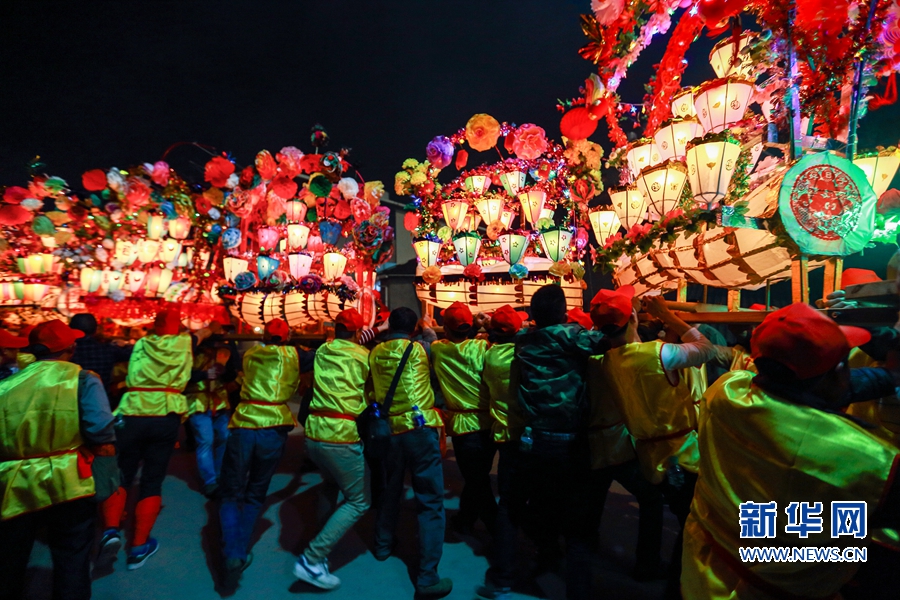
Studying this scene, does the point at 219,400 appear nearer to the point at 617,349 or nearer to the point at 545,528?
the point at 545,528

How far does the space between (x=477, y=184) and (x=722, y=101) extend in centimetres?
385

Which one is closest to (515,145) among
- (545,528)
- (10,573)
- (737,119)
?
(737,119)

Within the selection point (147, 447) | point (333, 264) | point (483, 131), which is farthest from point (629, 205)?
point (147, 447)

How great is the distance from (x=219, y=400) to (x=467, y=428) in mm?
3313

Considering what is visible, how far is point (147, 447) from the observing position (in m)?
4.05

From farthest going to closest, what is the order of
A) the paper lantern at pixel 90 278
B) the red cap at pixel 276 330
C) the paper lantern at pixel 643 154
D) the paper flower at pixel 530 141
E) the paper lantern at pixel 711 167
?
the paper lantern at pixel 90 278, the paper flower at pixel 530 141, the paper lantern at pixel 643 154, the red cap at pixel 276 330, the paper lantern at pixel 711 167

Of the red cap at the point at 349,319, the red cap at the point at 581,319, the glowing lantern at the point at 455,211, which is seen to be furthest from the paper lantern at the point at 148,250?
the red cap at the point at 581,319

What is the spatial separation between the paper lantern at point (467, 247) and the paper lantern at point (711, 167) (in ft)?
10.2

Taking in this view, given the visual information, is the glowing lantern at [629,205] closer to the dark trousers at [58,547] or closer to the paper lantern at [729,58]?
the paper lantern at [729,58]

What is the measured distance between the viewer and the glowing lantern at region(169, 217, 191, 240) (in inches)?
390

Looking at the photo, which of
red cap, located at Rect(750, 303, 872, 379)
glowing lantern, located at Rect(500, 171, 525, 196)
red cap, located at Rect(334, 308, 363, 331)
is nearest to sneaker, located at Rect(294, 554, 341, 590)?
red cap, located at Rect(334, 308, 363, 331)

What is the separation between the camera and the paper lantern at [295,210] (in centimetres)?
779

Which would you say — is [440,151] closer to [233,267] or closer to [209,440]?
[233,267]

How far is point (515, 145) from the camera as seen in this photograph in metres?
7.42
